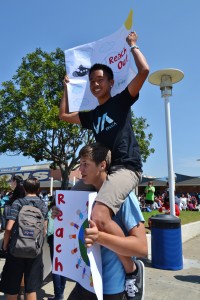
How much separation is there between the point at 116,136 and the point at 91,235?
0.74 metres

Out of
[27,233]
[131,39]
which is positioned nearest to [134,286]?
[131,39]

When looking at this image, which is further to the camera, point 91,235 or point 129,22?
point 129,22

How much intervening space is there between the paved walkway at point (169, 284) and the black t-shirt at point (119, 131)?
358 centimetres

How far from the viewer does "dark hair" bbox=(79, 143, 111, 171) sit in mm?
2088

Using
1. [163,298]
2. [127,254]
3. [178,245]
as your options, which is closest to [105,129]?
[127,254]

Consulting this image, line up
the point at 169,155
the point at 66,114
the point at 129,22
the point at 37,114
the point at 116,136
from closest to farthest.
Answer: the point at 116,136 → the point at 129,22 → the point at 66,114 → the point at 169,155 → the point at 37,114

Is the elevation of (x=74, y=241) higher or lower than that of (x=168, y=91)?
lower

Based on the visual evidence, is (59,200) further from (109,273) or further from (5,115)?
(5,115)

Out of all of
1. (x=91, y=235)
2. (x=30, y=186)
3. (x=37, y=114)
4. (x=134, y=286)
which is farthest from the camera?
(x=37, y=114)

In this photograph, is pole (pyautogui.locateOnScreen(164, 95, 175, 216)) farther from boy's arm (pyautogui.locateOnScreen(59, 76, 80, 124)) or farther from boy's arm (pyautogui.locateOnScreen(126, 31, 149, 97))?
boy's arm (pyautogui.locateOnScreen(126, 31, 149, 97))

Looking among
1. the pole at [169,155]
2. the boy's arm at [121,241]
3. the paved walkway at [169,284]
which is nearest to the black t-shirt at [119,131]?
the boy's arm at [121,241]

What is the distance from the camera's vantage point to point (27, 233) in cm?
383

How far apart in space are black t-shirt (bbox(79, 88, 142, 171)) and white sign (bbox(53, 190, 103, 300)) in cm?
38

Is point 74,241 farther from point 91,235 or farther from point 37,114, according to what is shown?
point 37,114
